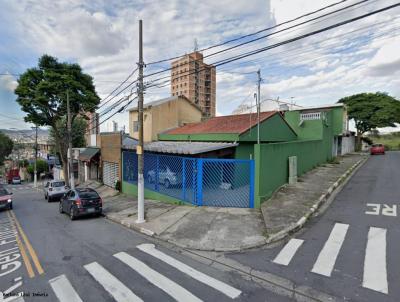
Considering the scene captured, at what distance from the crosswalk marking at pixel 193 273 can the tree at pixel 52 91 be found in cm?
1825

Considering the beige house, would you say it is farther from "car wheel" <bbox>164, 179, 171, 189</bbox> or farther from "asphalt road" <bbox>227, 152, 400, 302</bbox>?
"asphalt road" <bbox>227, 152, 400, 302</bbox>

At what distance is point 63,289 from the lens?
478cm

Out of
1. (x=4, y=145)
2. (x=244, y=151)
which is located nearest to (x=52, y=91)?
(x=244, y=151)

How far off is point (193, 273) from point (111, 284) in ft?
5.72

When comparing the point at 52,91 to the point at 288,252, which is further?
the point at 52,91

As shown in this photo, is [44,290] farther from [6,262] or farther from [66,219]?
[66,219]

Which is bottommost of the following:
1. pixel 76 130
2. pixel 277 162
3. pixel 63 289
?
pixel 63 289

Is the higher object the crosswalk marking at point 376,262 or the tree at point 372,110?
the tree at point 372,110

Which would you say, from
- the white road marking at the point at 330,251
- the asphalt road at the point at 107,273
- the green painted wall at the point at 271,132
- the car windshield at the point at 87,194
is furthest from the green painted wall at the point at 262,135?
the asphalt road at the point at 107,273

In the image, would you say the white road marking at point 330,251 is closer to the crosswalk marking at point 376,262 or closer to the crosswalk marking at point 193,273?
the crosswalk marking at point 376,262

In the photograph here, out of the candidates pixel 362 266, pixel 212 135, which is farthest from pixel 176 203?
pixel 362 266

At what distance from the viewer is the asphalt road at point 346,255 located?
14.5ft

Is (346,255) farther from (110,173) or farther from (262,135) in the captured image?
(110,173)

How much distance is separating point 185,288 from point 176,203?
6962 mm
